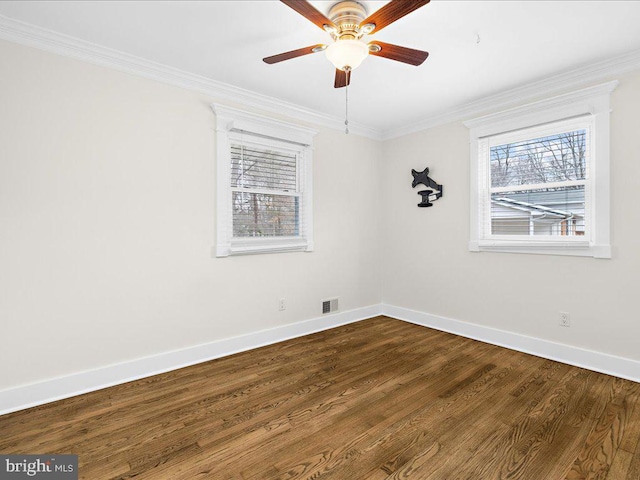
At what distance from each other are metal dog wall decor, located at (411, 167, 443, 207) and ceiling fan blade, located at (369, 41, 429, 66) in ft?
6.96

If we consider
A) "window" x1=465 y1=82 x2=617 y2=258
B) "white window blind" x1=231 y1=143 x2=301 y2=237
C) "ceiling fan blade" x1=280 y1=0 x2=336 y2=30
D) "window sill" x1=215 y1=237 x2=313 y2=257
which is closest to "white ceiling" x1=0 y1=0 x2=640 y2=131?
"ceiling fan blade" x1=280 y1=0 x2=336 y2=30

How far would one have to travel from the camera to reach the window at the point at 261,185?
331cm

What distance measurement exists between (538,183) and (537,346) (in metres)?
1.62

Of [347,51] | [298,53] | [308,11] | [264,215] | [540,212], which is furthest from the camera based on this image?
[264,215]

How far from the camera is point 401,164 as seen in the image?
15.0 feet

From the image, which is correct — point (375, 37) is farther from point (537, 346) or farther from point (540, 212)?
point (537, 346)

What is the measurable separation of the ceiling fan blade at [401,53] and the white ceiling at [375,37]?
272 mm

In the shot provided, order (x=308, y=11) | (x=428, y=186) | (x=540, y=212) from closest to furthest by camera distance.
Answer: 1. (x=308, y=11)
2. (x=540, y=212)
3. (x=428, y=186)

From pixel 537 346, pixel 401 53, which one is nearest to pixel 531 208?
pixel 537 346

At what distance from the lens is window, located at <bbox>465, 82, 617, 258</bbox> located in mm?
2912

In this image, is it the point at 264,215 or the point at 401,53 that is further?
the point at 264,215

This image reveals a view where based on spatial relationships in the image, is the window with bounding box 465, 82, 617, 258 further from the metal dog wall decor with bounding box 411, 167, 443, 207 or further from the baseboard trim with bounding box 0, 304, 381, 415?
the baseboard trim with bounding box 0, 304, 381, 415

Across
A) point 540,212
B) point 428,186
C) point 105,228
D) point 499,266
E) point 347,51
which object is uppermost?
point 347,51

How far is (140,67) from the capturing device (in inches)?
110
